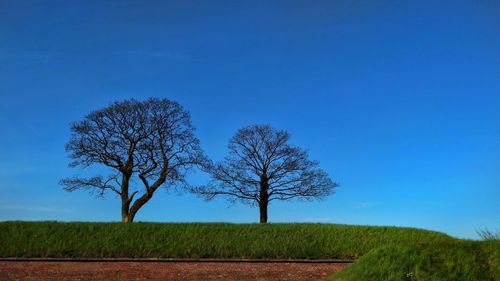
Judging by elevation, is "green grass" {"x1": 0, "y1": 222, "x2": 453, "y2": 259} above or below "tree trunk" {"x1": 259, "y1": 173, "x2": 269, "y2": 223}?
below

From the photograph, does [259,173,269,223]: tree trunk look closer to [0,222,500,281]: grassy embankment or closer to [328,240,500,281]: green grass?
[0,222,500,281]: grassy embankment

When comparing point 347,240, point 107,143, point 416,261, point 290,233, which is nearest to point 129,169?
point 107,143

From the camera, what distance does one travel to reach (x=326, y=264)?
832 inches

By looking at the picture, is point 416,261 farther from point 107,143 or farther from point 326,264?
point 107,143

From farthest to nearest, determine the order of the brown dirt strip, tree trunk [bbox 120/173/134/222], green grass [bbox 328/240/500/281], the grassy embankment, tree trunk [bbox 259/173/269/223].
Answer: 1. tree trunk [bbox 259/173/269/223]
2. tree trunk [bbox 120/173/134/222]
3. the grassy embankment
4. the brown dirt strip
5. green grass [bbox 328/240/500/281]

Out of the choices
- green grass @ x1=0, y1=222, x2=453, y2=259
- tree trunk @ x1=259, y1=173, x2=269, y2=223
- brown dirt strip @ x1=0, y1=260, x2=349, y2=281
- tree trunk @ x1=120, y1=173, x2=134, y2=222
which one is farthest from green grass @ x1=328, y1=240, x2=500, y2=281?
tree trunk @ x1=259, y1=173, x2=269, y2=223

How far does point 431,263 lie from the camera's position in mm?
15133

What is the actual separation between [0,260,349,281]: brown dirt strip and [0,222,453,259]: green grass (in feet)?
2.73

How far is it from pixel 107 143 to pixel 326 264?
14.6 metres

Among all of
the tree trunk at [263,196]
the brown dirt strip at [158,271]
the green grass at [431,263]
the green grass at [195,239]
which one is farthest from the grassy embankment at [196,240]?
the tree trunk at [263,196]

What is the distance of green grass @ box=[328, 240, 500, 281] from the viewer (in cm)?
1473

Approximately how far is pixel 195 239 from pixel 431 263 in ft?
33.8

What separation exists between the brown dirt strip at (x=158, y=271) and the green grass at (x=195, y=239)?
2.73 feet

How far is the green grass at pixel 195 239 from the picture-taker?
21.6 meters
